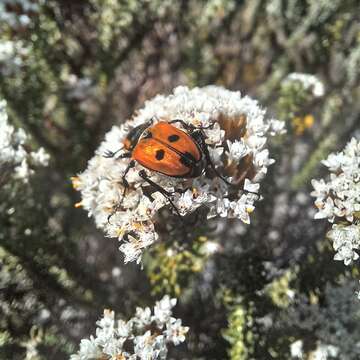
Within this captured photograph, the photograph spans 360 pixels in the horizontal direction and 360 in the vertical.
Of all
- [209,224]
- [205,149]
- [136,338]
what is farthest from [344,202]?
[136,338]

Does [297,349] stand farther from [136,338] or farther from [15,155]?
[15,155]

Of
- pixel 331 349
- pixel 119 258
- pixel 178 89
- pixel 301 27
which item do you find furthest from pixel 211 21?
pixel 331 349

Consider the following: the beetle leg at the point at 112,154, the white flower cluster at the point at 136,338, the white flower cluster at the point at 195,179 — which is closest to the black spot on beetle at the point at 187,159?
the white flower cluster at the point at 195,179

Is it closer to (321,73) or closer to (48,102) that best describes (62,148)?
(48,102)

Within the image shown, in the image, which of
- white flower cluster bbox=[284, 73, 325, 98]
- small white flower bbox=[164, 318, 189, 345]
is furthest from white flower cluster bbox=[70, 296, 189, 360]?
white flower cluster bbox=[284, 73, 325, 98]

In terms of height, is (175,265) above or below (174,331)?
above

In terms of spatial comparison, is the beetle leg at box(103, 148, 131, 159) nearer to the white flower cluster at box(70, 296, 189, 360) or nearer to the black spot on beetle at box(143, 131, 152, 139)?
the black spot on beetle at box(143, 131, 152, 139)
